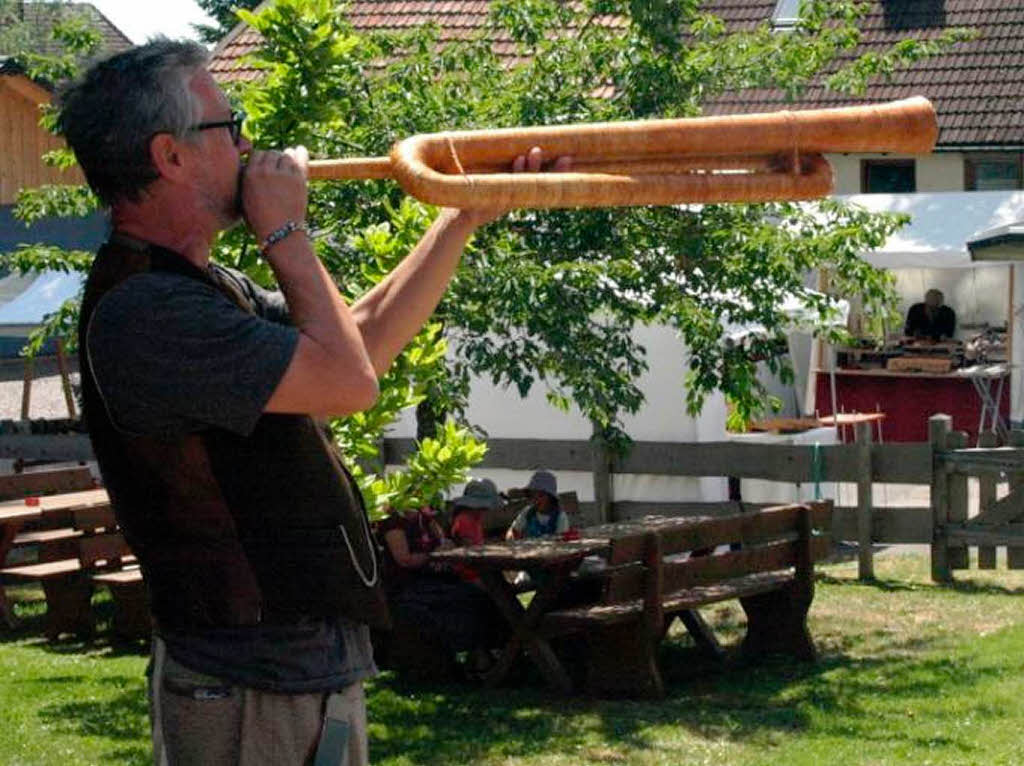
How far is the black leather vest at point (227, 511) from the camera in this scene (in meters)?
2.88

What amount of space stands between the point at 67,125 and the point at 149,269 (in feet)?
0.77

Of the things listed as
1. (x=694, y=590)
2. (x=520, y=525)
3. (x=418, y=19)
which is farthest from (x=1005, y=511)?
(x=418, y=19)

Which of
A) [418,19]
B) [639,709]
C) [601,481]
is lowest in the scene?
[639,709]

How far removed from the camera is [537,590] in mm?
10289

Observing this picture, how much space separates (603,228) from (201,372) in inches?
317

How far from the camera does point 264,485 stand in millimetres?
2883

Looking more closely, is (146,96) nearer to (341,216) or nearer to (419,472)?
(419,472)

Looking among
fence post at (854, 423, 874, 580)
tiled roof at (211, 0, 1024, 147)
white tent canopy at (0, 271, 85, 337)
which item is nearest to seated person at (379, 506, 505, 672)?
fence post at (854, 423, 874, 580)

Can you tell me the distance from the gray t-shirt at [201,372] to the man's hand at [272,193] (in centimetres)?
12

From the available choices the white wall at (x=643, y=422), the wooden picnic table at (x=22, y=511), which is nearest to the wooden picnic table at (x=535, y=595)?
the wooden picnic table at (x=22, y=511)

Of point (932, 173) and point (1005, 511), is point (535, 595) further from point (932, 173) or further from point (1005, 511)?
point (932, 173)

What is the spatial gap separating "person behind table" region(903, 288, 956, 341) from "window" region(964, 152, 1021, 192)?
13.1 feet

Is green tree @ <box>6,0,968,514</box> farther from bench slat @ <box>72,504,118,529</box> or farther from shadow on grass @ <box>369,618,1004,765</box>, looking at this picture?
bench slat @ <box>72,504,118,529</box>

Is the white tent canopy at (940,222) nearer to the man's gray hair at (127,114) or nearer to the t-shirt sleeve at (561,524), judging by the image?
the t-shirt sleeve at (561,524)
